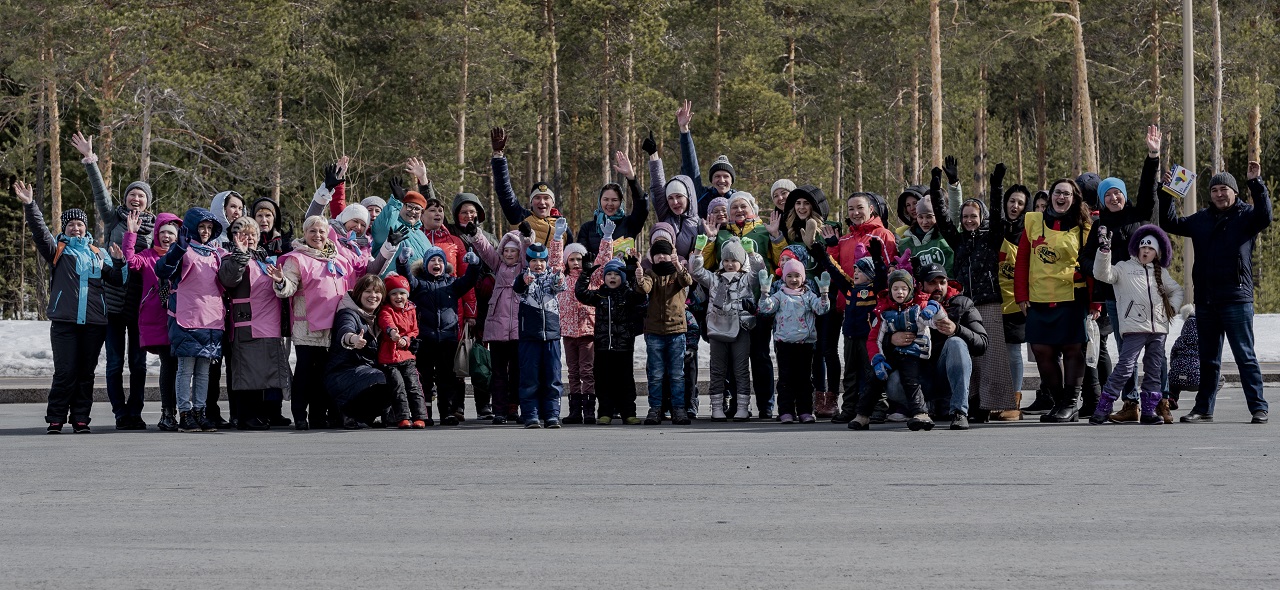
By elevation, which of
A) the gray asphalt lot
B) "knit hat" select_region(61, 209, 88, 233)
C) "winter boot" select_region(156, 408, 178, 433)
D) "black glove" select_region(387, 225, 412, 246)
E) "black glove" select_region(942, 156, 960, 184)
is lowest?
the gray asphalt lot

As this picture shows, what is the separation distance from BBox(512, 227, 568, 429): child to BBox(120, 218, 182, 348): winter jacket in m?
2.88

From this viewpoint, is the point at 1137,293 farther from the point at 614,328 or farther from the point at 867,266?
the point at 614,328

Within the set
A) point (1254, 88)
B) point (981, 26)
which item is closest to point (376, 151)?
point (981, 26)

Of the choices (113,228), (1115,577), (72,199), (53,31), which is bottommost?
(1115,577)

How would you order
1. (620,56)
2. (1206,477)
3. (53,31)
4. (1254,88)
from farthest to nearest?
(620,56), (1254,88), (53,31), (1206,477)

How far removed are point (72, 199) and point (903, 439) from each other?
139ft

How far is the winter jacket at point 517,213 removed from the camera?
14.3 m

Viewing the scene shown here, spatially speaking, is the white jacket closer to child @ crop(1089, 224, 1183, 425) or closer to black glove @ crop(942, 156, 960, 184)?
child @ crop(1089, 224, 1183, 425)

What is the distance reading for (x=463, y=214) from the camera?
1402 centimetres

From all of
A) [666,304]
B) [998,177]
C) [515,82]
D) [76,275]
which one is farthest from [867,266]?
[515,82]

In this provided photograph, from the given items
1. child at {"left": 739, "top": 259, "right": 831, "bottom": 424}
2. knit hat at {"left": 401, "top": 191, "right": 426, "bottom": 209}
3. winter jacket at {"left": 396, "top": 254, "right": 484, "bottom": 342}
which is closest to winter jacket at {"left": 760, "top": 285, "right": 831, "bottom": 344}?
child at {"left": 739, "top": 259, "right": 831, "bottom": 424}

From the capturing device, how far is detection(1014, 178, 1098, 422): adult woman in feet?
42.9

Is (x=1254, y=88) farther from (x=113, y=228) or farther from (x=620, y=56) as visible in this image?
(x=113, y=228)

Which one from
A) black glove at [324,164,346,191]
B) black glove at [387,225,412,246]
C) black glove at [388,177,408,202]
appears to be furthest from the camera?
black glove at [388,177,408,202]
